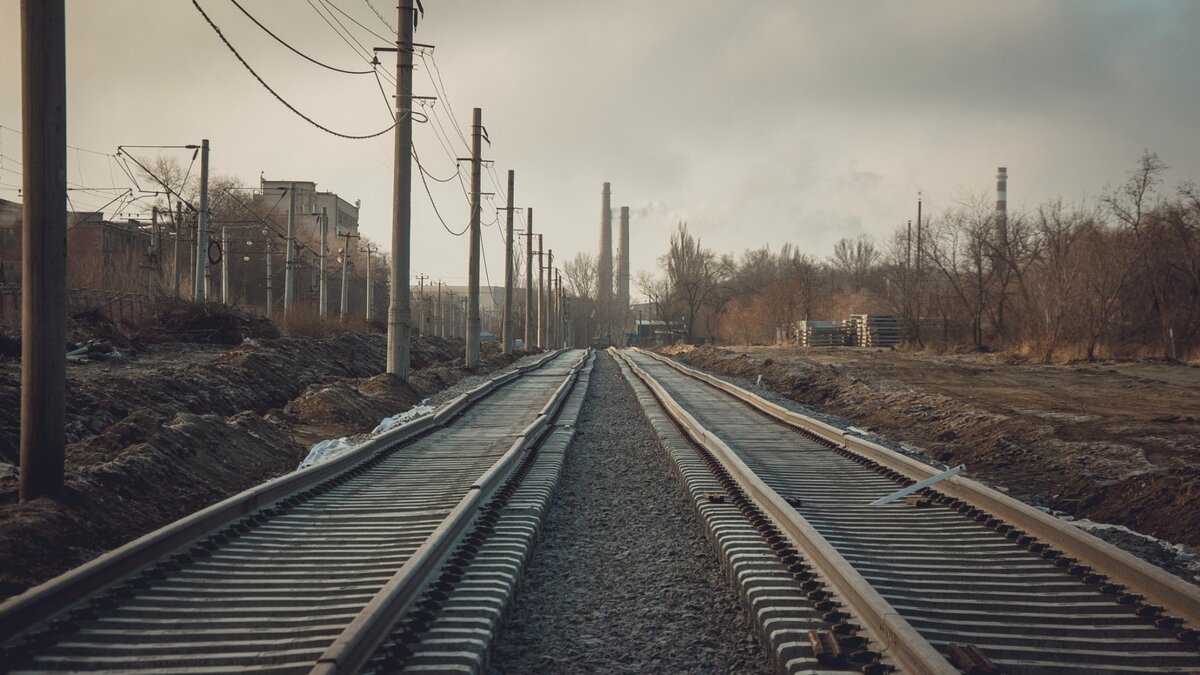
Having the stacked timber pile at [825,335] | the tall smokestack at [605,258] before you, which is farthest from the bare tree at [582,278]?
the stacked timber pile at [825,335]

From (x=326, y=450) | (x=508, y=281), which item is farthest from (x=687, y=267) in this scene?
(x=326, y=450)

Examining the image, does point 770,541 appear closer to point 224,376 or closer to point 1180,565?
point 1180,565

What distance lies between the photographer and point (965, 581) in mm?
4941

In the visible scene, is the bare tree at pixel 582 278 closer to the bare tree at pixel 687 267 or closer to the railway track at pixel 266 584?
the bare tree at pixel 687 267

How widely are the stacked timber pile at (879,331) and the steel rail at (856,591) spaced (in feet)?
154

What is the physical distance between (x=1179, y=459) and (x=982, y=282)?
3879 centimetres

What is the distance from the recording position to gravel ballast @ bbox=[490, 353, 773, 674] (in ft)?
13.4

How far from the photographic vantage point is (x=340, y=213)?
369 ft

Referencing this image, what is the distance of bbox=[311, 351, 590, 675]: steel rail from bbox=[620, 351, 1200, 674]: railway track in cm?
167

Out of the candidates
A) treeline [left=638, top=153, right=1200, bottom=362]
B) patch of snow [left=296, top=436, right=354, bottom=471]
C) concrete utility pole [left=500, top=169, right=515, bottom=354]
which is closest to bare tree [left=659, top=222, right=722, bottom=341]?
treeline [left=638, top=153, right=1200, bottom=362]

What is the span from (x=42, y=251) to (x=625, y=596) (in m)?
4.63

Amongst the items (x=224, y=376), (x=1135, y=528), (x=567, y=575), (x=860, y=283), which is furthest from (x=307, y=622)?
(x=860, y=283)

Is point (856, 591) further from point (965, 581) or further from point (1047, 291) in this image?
point (1047, 291)

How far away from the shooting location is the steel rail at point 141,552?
3.83m
